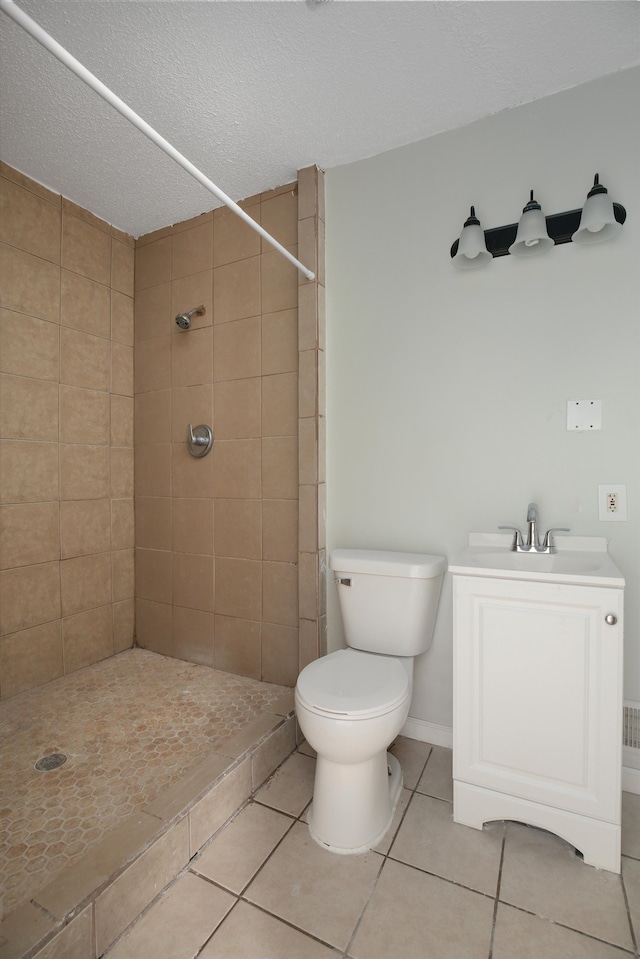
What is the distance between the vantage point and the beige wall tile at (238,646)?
2264 mm

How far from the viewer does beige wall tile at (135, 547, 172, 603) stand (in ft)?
8.39

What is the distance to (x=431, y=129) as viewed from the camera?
73.2 inches

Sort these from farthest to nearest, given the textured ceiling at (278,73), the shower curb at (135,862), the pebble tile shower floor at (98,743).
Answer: the textured ceiling at (278,73) → the pebble tile shower floor at (98,743) → the shower curb at (135,862)

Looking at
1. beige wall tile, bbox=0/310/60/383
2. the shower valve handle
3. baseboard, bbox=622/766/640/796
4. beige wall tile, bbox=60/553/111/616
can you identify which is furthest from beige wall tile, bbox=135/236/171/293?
baseboard, bbox=622/766/640/796

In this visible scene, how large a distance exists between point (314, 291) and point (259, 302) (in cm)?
32

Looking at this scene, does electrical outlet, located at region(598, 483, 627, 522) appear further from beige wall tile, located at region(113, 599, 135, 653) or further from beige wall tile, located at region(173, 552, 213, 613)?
beige wall tile, located at region(113, 599, 135, 653)

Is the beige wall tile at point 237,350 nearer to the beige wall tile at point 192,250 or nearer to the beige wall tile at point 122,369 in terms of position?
the beige wall tile at point 192,250

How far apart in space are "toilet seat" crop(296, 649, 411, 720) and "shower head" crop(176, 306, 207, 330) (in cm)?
170

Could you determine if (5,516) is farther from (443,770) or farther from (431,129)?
(431,129)

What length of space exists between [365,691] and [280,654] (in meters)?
0.83

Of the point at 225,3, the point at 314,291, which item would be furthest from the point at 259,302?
the point at 225,3

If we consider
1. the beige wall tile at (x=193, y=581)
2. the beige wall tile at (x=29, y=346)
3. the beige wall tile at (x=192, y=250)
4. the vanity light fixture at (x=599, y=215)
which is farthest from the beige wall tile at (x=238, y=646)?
the vanity light fixture at (x=599, y=215)

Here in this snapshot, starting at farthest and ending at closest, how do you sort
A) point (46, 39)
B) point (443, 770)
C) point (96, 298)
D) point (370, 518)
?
1. point (96, 298)
2. point (370, 518)
3. point (443, 770)
4. point (46, 39)

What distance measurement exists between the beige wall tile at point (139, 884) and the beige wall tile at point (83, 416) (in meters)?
1.75
